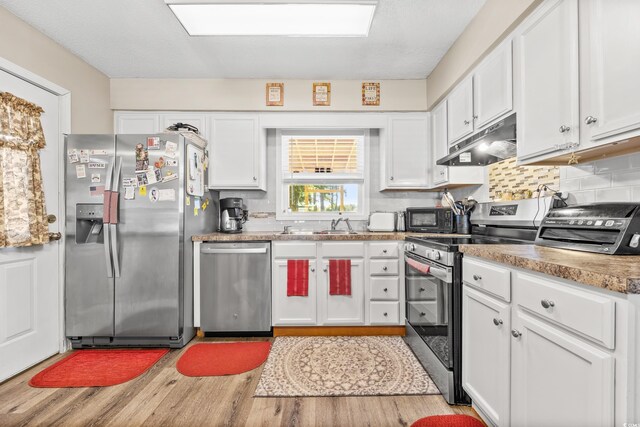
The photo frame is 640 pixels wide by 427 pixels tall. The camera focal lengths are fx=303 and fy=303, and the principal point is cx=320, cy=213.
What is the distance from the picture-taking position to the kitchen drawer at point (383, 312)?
2801mm

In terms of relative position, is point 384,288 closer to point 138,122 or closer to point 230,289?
point 230,289

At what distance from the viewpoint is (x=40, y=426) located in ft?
5.31

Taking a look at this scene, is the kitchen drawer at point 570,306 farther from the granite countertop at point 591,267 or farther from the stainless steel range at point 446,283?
the stainless steel range at point 446,283

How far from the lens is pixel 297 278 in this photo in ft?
9.14

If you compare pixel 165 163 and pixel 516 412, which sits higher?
pixel 165 163

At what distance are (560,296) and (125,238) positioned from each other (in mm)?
2846

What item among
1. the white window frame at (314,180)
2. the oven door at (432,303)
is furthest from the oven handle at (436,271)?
the white window frame at (314,180)

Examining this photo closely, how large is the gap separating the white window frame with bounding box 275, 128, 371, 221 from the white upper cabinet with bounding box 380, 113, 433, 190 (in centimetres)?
33

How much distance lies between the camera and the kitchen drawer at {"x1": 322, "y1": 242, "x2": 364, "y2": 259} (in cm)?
281

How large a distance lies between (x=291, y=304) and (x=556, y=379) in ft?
6.83

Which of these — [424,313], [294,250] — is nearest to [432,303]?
[424,313]

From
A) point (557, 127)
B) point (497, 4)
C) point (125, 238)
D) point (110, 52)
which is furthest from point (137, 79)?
point (557, 127)

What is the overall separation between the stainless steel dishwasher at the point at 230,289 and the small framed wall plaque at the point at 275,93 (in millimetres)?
1540

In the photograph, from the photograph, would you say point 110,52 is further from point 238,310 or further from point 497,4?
point 497,4
